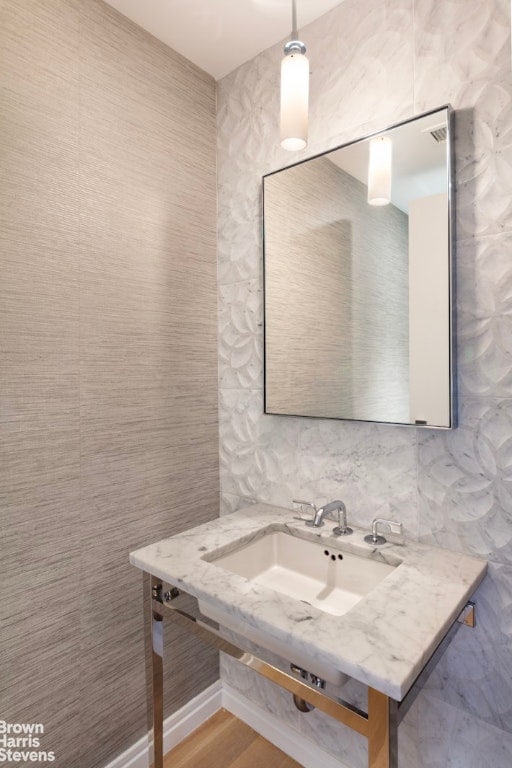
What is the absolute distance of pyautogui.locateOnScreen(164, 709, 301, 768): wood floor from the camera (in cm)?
147

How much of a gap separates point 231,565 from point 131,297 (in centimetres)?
93

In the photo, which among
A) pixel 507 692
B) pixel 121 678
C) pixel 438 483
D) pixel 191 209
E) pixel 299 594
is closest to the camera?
pixel 507 692

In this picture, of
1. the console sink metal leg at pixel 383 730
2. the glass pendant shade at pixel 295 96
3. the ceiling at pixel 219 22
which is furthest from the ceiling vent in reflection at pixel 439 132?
the console sink metal leg at pixel 383 730

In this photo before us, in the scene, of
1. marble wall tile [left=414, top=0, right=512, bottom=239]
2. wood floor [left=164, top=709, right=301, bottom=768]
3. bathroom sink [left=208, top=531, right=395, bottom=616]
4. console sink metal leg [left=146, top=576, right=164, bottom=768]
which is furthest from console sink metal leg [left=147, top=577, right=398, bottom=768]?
marble wall tile [left=414, top=0, right=512, bottom=239]

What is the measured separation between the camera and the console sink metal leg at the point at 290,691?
754 millimetres

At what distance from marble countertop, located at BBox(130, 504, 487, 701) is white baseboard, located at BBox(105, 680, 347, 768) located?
2.60 ft

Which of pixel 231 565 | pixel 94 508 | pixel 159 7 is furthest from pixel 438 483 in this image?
pixel 159 7

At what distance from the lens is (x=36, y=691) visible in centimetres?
119

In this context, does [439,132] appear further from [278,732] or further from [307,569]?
[278,732]

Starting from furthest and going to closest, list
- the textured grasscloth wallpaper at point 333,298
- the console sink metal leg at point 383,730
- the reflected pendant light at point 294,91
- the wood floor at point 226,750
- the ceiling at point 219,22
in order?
the wood floor at point 226,750
the ceiling at point 219,22
the textured grasscloth wallpaper at point 333,298
the reflected pendant light at point 294,91
the console sink metal leg at point 383,730

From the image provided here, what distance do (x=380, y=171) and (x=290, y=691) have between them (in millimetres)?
1365

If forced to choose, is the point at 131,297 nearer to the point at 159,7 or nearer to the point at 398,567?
the point at 159,7

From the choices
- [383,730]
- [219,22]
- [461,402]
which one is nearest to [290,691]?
[383,730]

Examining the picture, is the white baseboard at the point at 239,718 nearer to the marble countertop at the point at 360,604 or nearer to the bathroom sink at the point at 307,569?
the bathroom sink at the point at 307,569
